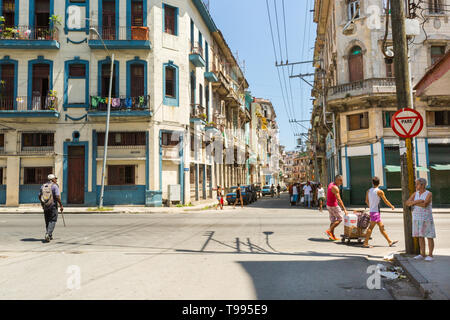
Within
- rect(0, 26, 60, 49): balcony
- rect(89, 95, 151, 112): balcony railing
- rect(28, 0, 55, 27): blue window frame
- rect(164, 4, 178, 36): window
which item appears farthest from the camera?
rect(164, 4, 178, 36): window

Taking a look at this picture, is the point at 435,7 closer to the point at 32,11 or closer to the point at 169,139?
the point at 169,139

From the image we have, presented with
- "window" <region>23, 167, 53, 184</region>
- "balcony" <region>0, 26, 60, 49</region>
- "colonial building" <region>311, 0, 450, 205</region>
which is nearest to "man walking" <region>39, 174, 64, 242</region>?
"window" <region>23, 167, 53, 184</region>

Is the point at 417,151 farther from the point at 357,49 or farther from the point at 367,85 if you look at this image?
the point at 357,49

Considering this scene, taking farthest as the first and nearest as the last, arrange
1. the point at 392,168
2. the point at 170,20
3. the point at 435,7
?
the point at 170,20
the point at 435,7
the point at 392,168

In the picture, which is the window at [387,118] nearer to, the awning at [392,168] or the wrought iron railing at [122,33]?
the awning at [392,168]

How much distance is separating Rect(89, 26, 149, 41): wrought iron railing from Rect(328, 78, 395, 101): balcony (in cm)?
1399

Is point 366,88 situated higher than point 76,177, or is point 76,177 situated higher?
point 366,88

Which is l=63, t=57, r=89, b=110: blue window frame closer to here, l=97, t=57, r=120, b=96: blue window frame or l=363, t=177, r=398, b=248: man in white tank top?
l=97, t=57, r=120, b=96: blue window frame

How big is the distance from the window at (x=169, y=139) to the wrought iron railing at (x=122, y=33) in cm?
672

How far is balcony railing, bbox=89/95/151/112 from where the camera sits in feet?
77.0

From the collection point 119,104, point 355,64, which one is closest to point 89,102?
point 119,104

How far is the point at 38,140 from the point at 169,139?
8.86m

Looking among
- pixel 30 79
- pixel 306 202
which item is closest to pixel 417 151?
pixel 306 202

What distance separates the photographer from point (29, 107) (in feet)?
78.0
